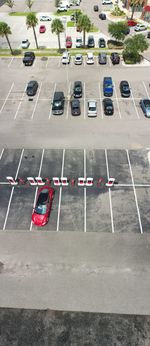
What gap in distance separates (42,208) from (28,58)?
34.6 m

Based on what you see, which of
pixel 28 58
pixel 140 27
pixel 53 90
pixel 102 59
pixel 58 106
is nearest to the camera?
pixel 58 106

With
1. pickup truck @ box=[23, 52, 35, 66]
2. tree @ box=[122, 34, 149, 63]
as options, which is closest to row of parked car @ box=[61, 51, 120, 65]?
tree @ box=[122, 34, 149, 63]

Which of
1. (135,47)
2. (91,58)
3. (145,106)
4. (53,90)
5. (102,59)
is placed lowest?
(145,106)

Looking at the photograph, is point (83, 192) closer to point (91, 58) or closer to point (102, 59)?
point (102, 59)

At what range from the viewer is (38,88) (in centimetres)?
3850

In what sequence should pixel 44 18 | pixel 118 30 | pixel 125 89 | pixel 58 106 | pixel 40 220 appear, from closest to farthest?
pixel 40 220, pixel 58 106, pixel 125 89, pixel 118 30, pixel 44 18

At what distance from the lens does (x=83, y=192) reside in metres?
23.4

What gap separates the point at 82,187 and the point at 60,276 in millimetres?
8875

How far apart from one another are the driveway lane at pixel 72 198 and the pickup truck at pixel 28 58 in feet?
84.8

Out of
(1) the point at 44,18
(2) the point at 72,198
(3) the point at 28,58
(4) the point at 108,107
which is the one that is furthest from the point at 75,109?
(1) the point at 44,18

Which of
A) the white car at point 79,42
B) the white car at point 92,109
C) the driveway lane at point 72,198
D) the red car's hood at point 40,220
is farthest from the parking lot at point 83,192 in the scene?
the white car at point 79,42

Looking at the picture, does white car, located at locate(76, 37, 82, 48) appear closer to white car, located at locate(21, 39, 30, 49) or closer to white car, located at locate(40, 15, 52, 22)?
white car, located at locate(21, 39, 30, 49)

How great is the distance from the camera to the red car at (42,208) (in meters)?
20.8

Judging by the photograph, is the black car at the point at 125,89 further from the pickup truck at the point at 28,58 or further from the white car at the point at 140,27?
the white car at the point at 140,27
